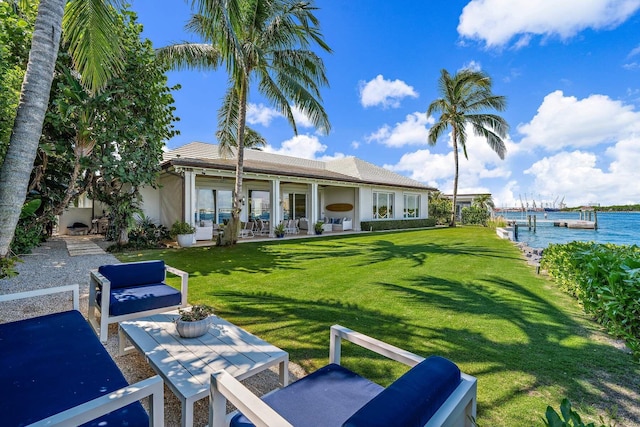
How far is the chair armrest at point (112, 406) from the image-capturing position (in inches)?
51.8

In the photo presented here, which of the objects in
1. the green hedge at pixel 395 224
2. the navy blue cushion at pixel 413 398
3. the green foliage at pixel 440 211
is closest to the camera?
the navy blue cushion at pixel 413 398

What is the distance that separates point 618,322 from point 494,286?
259cm

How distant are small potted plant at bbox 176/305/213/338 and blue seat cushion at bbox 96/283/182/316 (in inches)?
45.8

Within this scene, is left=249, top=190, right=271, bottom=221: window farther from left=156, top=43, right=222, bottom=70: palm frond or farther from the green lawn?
the green lawn

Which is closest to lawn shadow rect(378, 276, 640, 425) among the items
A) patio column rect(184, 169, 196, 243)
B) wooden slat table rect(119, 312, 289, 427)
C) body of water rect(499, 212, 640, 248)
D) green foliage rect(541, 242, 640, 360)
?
green foliage rect(541, 242, 640, 360)

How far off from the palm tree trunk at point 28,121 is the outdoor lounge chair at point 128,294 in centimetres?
113

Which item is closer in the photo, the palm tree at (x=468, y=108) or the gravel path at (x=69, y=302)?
the gravel path at (x=69, y=302)

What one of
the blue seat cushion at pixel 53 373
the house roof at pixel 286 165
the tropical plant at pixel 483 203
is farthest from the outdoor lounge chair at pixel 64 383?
the tropical plant at pixel 483 203

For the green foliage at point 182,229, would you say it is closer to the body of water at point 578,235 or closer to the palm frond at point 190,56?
the palm frond at point 190,56

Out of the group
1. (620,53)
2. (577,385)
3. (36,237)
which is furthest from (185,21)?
(620,53)

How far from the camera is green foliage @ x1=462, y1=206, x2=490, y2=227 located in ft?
88.9

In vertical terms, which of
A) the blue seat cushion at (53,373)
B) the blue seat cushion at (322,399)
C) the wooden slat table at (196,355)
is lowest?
the wooden slat table at (196,355)

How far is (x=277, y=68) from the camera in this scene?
10867 mm

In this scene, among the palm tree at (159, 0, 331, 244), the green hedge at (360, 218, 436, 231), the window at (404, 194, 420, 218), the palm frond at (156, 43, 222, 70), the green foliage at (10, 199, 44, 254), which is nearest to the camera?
the green foliage at (10, 199, 44, 254)
